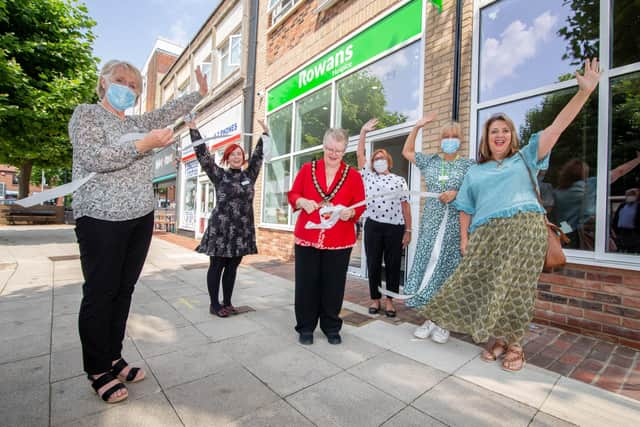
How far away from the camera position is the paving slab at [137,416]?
5.29 feet

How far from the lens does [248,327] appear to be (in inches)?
118

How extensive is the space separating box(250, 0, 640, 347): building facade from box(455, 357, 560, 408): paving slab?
1190 millimetres

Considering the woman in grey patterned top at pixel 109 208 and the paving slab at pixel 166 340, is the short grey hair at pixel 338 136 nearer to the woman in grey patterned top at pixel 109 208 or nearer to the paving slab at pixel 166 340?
the woman in grey patterned top at pixel 109 208

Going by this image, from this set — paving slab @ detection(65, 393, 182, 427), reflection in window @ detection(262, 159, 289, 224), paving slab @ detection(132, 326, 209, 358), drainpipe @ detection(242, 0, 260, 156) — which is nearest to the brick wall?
paving slab @ detection(132, 326, 209, 358)

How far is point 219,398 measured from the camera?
1.84 metres

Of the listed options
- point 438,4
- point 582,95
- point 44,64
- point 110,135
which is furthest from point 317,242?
point 44,64

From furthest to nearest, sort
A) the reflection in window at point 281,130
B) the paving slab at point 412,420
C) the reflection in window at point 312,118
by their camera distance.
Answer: the reflection in window at point 281,130 → the reflection in window at point 312,118 → the paving slab at point 412,420

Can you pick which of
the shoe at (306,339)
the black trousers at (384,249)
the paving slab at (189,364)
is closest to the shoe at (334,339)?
the shoe at (306,339)

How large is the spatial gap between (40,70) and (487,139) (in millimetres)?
11542

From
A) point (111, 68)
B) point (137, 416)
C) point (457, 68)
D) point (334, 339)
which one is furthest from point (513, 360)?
point (457, 68)

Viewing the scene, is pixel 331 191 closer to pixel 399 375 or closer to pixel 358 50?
pixel 399 375

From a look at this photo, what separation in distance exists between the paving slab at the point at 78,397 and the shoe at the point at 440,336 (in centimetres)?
213

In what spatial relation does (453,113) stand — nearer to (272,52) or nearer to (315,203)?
(315,203)

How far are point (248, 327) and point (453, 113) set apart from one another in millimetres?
3488
